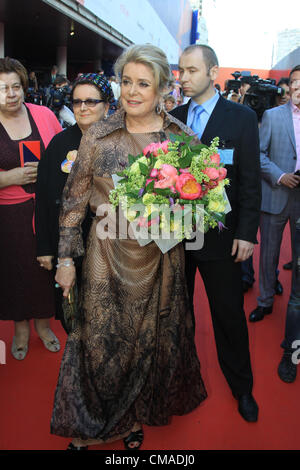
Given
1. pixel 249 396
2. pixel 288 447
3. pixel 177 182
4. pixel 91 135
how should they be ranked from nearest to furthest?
pixel 177 182 < pixel 91 135 < pixel 288 447 < pixel 249 396

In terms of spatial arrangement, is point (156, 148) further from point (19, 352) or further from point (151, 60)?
point (19, 352)

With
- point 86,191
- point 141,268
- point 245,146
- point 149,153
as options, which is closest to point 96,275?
point 141,268

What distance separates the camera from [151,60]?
71.9 inches

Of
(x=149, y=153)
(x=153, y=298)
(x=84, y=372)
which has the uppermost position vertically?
(x=149, y=153)

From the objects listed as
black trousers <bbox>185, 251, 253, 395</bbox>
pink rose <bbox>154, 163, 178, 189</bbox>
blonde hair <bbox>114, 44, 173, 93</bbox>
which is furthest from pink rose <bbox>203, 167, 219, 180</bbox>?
black trousers <bbox>185, 251, 253, 395</bbox>

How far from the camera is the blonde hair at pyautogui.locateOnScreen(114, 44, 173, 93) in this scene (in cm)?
183

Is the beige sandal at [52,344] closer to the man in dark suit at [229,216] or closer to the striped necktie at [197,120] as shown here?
the man in dark suit at [229,216]

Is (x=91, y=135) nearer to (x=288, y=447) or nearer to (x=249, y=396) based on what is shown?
(x=249, y=396)

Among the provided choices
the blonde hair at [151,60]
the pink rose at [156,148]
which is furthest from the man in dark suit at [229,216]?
the pink rose at [156,148]

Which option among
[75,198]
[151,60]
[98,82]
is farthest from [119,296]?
[98,82]

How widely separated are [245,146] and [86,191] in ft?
2.86

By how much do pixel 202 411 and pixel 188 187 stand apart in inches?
58.2

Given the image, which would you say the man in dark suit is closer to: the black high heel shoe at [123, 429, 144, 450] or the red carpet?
the red carpet

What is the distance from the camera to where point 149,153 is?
169 cm
